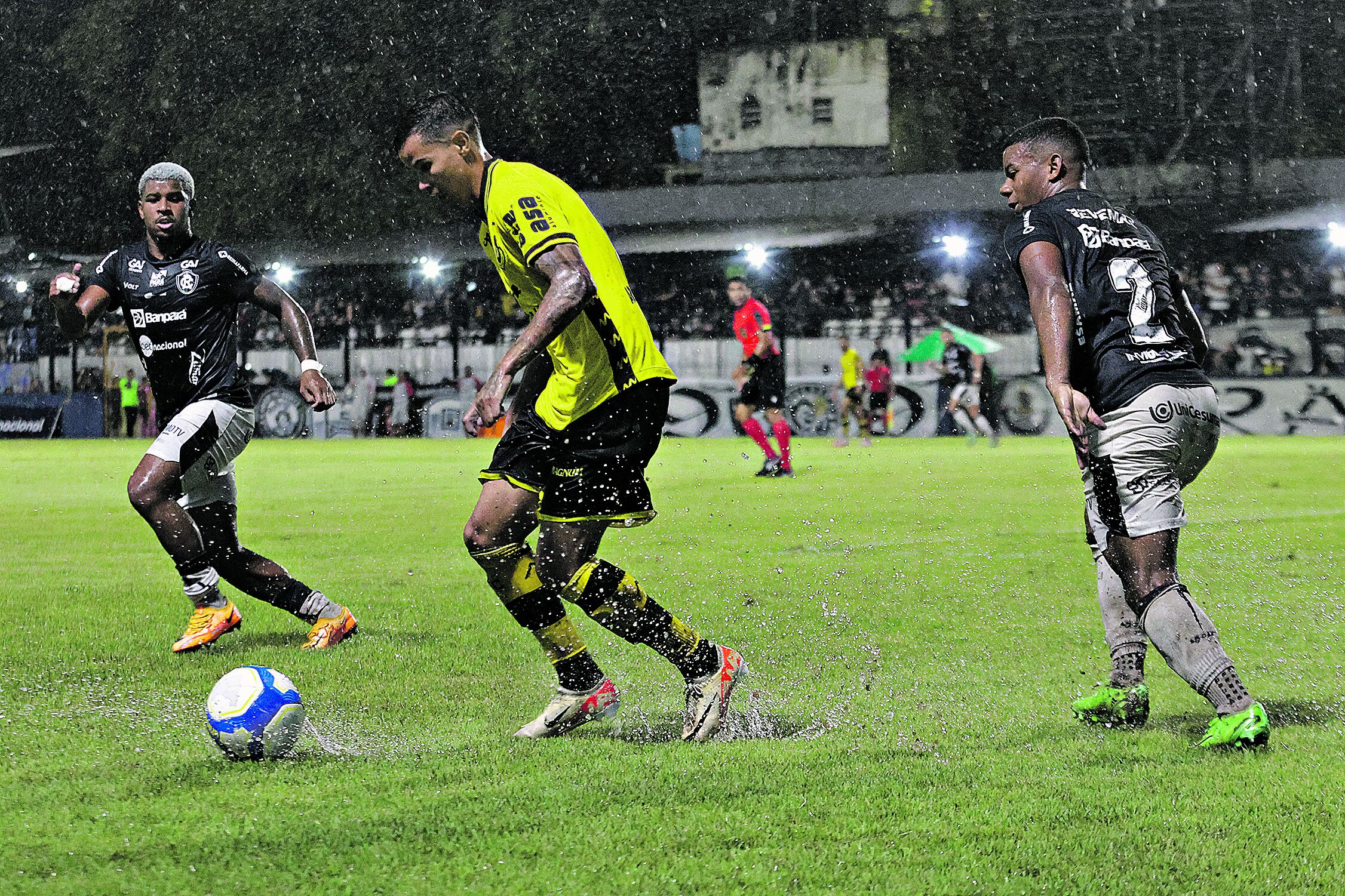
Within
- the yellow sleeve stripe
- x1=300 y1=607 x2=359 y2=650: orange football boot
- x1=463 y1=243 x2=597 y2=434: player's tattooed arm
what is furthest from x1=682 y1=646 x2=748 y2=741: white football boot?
x1=300 y1=607 x2=359 y2=650: orange football boot

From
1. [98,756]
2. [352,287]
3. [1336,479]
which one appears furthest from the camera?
[352,287]

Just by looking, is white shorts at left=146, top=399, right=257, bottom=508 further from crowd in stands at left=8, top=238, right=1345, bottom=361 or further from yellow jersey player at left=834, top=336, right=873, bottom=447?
crowd in stands at left=8, top=238, right=1345, bottom=361

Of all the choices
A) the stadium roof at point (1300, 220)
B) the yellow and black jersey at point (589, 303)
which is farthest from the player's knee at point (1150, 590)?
the stadium roof at point (1300, 220)

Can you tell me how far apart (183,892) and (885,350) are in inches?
1010

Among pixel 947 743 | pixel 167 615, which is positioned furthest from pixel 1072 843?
pixel 167 615

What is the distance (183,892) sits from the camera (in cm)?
272

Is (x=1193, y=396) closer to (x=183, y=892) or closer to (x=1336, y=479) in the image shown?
(x=183, y=892)

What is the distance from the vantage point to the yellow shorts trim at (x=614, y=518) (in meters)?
4.16

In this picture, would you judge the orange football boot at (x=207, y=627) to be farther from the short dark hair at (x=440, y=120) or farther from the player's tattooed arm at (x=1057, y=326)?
the player's tattooed arm at (x=1057, y=326)

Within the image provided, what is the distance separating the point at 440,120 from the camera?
13.9 ft

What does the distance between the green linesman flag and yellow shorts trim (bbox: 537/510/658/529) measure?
63.8 feet

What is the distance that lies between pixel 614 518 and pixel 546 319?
27.0 inches

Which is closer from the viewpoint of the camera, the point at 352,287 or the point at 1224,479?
the point at 1224,479

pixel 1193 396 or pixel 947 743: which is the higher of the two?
pixel 1193 396
